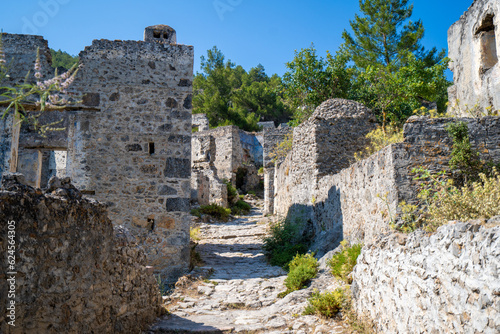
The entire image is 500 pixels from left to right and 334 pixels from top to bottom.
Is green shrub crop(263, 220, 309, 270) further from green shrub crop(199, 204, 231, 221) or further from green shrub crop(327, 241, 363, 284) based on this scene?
green shrub crop(199, 204, 231, 221)

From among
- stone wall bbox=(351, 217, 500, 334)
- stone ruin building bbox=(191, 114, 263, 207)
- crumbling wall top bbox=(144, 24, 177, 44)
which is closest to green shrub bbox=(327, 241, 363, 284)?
stone wall bbox=(351, 217, 500, 334)

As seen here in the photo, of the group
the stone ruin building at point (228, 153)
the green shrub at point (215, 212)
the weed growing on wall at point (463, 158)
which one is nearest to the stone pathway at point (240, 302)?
the weed growing on wall at point (463, 158)

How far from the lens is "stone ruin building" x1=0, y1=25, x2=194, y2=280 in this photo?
766cm

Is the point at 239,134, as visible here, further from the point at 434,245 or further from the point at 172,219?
the point at 434,245

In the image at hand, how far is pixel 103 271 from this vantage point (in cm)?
405

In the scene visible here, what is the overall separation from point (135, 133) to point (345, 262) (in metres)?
4.60

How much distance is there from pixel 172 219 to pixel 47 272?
448 centimetres

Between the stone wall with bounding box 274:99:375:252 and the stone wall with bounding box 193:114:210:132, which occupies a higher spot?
the stone wall with bounding box 193:114:210:132

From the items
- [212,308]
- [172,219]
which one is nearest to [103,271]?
[212,308]

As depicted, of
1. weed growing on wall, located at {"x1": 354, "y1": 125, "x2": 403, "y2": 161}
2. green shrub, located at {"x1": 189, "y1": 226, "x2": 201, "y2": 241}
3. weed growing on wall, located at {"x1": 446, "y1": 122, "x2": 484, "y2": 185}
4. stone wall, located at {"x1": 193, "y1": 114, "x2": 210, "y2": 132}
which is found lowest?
green shrub, located at {"x1": 189, "y1": 226, "x2": 201, "y2": 241}

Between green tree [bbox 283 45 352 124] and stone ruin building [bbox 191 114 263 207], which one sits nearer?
green tree [bbox 283 45 352 124]

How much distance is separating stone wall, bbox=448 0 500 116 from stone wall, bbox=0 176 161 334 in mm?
6182

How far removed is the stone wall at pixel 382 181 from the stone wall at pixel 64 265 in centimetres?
313

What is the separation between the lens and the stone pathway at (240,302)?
4.89 meters
